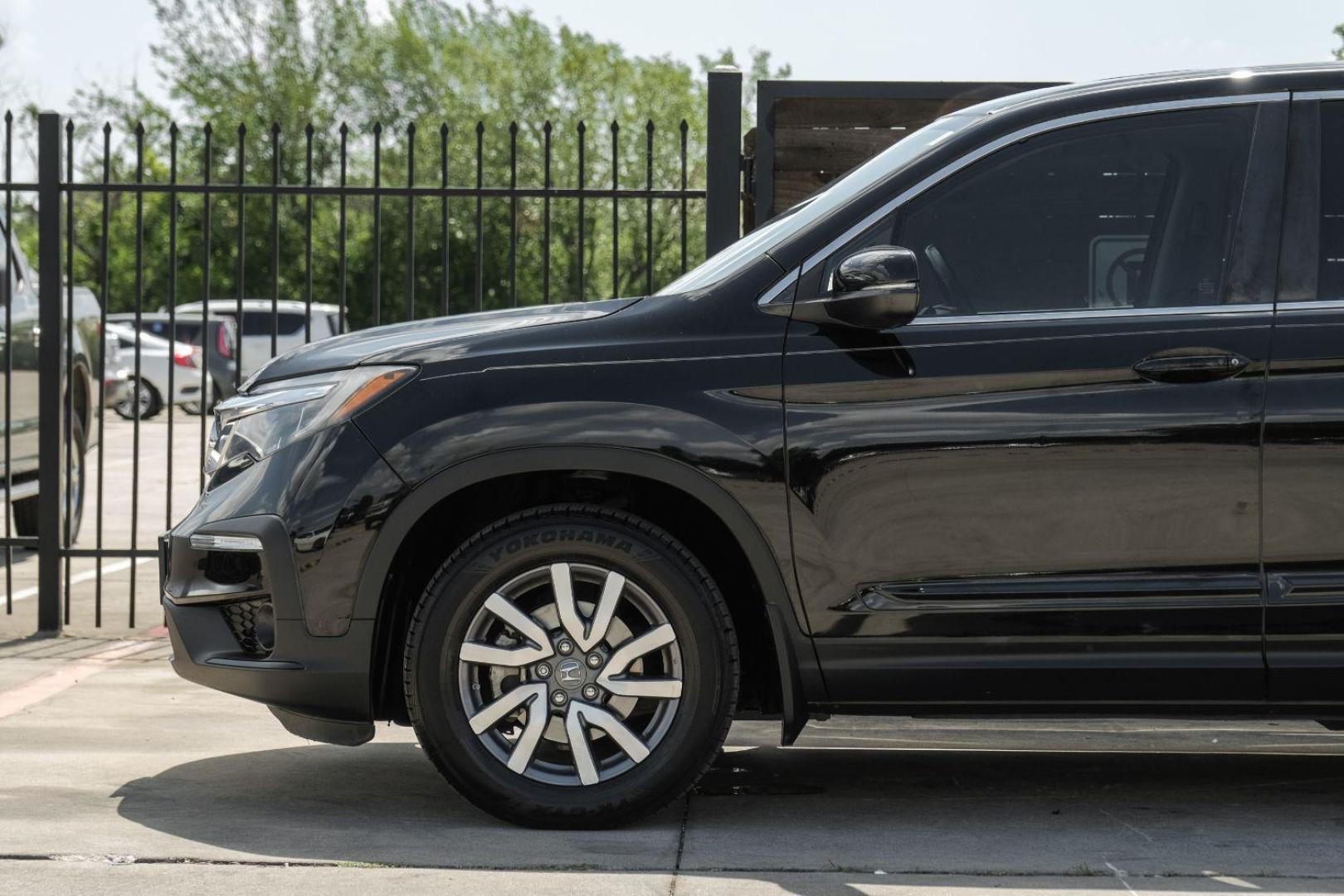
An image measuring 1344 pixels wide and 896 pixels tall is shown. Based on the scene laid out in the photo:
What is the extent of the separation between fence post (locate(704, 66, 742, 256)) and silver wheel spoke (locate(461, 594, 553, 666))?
321 cm

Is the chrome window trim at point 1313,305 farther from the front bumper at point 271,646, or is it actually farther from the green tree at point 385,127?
the green tree at point 385,127

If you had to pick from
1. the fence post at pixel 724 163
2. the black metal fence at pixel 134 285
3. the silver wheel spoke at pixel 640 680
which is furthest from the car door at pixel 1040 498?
the fence post at pixel 724 163

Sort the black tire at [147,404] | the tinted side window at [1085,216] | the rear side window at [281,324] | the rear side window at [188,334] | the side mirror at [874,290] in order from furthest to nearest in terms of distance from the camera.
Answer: the rear side window at [281,324] → the rear side window at [188,334] → the black tire at [147,404] → the tinted side window at [1085,216] → the side mirror at [874,290]

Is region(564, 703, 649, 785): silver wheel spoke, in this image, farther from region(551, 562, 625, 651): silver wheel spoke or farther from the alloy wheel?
region(551, 562, 625, 651): silver wheel spoke

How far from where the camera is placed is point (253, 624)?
4.33m

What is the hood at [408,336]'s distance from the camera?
4328 millimetres

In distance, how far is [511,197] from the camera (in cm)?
719

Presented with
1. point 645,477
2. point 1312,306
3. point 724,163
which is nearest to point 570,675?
point 645,477

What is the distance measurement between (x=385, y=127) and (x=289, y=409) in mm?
50893

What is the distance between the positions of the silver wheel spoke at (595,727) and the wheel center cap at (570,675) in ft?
0.15

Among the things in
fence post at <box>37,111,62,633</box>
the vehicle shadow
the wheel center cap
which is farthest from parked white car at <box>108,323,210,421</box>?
the wheel center cap

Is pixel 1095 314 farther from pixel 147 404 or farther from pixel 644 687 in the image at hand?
pixel 147 404

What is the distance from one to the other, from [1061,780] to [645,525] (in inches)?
65.2

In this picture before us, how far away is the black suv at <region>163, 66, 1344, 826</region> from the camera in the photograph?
407 centimetres
